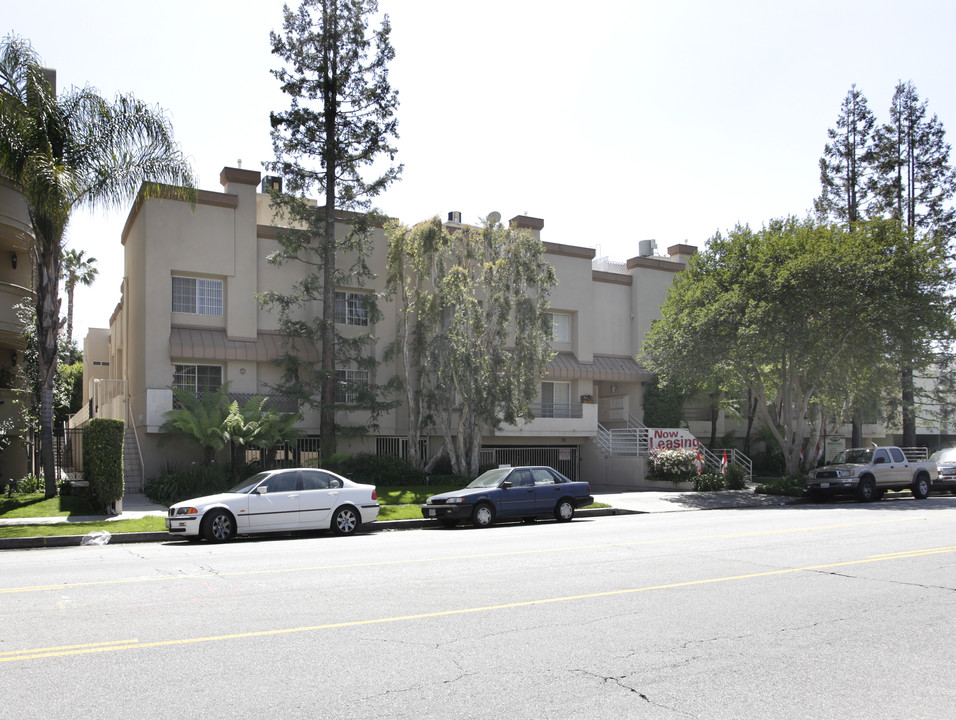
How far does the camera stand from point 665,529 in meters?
16.0

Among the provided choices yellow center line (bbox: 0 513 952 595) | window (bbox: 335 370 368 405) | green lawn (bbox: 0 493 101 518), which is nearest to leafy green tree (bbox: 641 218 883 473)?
yellow center line (bbox: 0 513 952 595)

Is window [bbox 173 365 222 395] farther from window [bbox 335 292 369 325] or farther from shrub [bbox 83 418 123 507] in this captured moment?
shrub [bbox 83 418 123 507]

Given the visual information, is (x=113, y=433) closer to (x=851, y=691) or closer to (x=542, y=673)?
(x=542, y=673)

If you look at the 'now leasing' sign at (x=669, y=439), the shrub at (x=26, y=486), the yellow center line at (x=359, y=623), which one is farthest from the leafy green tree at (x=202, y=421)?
the yellow center line at (x=359, y=623)

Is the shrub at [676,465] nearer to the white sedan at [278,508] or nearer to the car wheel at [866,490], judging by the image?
the car wheel at [866,490]

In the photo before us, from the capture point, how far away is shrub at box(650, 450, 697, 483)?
1161 inches

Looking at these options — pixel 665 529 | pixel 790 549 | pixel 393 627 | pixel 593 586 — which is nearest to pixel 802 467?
pixel 665 529

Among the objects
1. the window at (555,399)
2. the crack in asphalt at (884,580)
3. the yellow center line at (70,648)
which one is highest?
the window at (555,399)

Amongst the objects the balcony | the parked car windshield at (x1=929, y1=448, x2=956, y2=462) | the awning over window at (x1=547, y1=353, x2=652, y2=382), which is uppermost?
the awning over window at (x1=547, y1=353, x2=652, y2=382)

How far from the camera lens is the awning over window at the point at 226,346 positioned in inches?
1046

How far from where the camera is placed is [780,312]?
83.5 ft

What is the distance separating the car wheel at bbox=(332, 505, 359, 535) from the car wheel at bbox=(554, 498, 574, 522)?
5.00 metres

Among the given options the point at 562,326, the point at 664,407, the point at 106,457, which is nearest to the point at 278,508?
the point at 106,457

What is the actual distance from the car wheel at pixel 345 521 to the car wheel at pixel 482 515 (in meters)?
2.73
